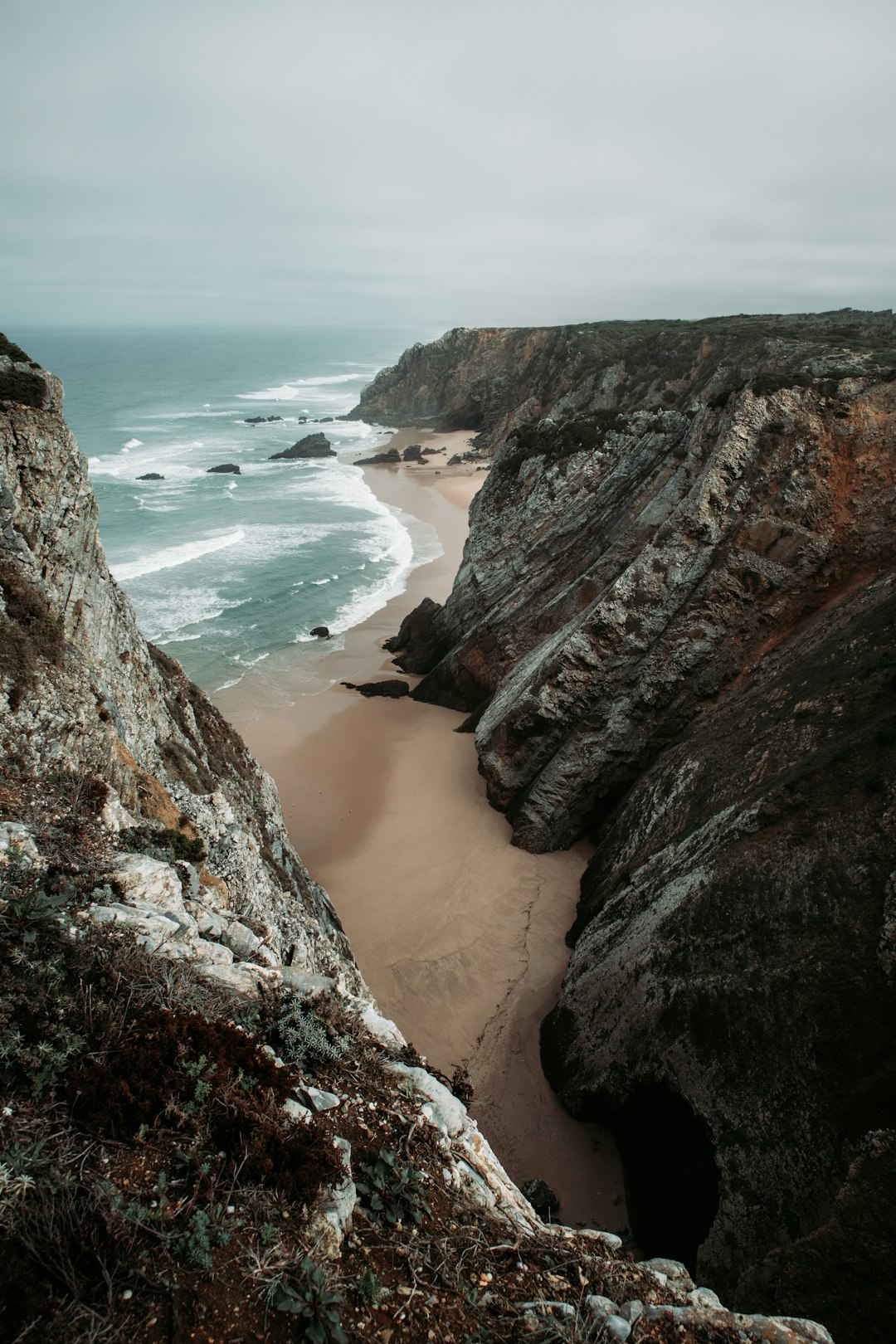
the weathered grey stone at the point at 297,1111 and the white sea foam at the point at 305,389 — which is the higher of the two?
the white sea foam at the point at 305,389

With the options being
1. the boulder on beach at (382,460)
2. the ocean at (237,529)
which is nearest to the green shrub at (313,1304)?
the ocean at (237,529)

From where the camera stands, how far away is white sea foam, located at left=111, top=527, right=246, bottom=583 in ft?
120

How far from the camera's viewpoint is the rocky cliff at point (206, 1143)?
3.57m

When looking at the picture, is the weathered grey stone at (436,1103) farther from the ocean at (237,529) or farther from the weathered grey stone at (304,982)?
the ocean at (237,529)

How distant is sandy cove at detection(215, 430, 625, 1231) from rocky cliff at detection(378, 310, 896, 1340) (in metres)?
0.63

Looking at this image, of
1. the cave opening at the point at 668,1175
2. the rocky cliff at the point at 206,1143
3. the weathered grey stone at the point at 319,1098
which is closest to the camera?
the rocky cliff at the point at 206,1143

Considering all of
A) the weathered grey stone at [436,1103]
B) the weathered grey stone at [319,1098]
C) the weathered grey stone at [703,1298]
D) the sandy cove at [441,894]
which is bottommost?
the sandy cove at [441,894]

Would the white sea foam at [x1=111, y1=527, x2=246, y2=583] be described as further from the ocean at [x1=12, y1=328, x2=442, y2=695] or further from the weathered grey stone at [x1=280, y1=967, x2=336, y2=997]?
the weathered grey stone at [x1=280, y1=967, x2=336, y2=997]

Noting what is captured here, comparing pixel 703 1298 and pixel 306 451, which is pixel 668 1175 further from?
pixel 306 451

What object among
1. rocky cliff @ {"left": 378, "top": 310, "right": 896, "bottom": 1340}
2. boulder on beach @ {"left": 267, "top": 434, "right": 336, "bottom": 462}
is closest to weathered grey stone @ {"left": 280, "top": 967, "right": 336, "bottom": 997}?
rocky cliff @ {"left": 378, "top": 310, "right": 896, "bottom": 1340}

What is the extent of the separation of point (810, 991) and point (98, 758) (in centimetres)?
887

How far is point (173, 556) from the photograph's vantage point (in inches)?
1560

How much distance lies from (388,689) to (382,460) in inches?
1836

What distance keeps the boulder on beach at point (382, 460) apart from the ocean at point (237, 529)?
87.4 inches
